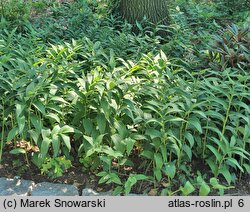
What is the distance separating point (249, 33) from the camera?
4773 millimetres

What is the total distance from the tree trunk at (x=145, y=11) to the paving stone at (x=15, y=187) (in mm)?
3035

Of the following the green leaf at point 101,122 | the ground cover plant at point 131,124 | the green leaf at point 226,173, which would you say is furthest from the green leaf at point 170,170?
the green leaf at point 101,122

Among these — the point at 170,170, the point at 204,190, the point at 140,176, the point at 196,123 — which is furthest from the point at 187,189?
the point at 196,123

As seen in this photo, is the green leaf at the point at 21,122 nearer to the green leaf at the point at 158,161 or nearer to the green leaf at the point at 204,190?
the green leaf at the point at 158,161

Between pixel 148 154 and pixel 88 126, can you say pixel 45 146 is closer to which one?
pixel 88 126

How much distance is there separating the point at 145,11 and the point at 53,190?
315 centimetres

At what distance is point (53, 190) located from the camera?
342 centimetres

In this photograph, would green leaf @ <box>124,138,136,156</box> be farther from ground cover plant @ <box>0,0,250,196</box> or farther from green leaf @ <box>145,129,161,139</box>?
green leaf @ <box>145,129,161,139</box>

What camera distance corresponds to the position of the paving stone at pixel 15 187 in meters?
3.37

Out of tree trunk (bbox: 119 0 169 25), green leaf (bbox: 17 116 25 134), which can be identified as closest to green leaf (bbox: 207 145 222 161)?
green leaf (bbox: 17 116 25 134)

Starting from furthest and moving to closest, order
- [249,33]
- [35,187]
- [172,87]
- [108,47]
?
[108,47]
[249,33]
[172,87]
[35,187]

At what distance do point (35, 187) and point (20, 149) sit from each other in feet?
1.00
